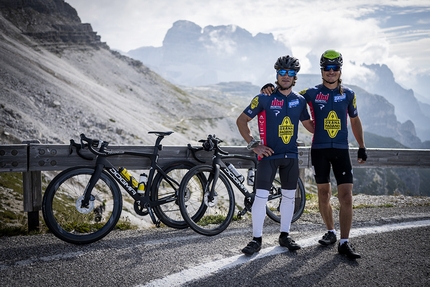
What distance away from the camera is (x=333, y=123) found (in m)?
5.46

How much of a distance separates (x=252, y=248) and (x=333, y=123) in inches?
92.7

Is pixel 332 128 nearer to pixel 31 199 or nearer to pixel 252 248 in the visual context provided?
pixel 252 248

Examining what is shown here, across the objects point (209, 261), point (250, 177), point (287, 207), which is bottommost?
point (209, 261)

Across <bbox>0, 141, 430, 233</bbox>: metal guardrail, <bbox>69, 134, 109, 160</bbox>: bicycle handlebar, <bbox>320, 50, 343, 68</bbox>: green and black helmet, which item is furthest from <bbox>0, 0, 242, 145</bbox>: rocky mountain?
<bbox>320, 50, 343, 68</bbox>: green and black helmet

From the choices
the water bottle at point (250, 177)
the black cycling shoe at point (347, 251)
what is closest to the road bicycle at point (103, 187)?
the water bottle at point (250, 177)

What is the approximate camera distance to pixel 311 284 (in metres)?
3.98

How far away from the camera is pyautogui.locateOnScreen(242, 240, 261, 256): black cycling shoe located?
15.9 feet

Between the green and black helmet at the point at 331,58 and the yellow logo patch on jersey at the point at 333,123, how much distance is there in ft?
2.59

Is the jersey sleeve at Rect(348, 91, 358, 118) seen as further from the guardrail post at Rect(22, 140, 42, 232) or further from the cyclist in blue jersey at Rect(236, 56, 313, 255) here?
the guardrail post at Rect(22, 140, 42, 232)

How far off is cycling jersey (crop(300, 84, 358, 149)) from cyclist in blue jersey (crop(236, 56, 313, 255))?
31 centimetres

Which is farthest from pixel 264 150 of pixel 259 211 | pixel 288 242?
pixel 288 242

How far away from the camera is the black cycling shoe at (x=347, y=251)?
15.6ft

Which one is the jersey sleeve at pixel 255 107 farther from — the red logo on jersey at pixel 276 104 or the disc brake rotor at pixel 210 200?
the disc brake rotor at pixel 210 200

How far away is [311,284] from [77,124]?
3539 cm
